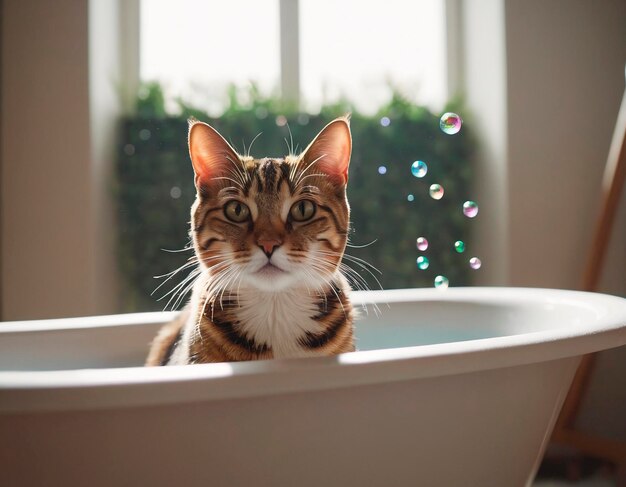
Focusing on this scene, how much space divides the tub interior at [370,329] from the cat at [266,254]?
1.10 feet

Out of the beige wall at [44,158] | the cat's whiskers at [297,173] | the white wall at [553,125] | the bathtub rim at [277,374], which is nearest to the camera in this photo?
the bathtub rim at [277,374]

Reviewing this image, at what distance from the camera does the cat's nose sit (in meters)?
0.87

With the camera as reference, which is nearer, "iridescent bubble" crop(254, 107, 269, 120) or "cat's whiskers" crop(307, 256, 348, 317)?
"cat's whiskers" crop(307, 256, 348, 317)

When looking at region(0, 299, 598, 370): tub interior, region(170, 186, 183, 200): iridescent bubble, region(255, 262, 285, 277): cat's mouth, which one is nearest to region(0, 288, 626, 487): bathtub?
region(255, 262, 285, 277): cat's mouth

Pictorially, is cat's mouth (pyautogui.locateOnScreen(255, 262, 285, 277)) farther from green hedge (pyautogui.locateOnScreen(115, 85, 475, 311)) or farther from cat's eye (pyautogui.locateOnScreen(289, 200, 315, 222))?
green hedge (pyautogui.locateOnScreen(115, 85, 475, 311))

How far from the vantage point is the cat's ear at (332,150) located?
0.98m

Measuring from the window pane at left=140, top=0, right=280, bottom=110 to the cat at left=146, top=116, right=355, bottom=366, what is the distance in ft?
5.40

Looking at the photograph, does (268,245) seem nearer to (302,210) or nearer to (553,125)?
(302,210)

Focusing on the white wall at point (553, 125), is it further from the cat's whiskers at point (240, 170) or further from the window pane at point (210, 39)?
the cat's whiskers at point (240, 170)

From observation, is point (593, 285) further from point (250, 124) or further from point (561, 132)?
point (250, 124)

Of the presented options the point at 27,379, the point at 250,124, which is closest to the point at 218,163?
Answer: the point at 27,379

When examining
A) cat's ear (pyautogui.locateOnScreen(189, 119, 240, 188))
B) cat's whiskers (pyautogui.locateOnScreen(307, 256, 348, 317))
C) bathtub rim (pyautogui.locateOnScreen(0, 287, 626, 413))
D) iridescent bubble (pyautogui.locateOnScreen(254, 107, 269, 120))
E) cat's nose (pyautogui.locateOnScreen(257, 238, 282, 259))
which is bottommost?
bathtub rim (pyautogui.locateOnScreen(0, 287, 626, 413))

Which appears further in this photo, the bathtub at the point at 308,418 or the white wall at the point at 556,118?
the white wall at the point at 556,118

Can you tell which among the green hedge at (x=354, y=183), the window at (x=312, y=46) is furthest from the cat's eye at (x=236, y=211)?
the window at (x=312, y=46)
